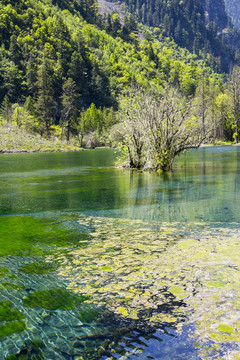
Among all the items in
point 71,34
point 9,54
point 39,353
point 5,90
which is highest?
point 71,34

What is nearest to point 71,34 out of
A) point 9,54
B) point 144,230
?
point 9,54

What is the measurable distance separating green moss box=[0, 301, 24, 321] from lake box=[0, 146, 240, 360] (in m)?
0.01

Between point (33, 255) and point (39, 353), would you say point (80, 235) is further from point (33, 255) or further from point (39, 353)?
point (39, 353)

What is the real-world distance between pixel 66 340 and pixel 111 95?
149203mm

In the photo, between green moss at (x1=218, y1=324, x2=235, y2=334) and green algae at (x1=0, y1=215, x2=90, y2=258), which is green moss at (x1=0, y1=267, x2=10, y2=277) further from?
green moss at (x1=218, y1=324, x2=235, y2=334)

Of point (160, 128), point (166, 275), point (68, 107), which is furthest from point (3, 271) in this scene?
point (68, 107)

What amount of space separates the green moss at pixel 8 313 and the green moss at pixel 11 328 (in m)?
0.14

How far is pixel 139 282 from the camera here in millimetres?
6199

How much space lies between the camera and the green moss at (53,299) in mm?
5555

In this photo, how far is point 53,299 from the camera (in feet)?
18.9

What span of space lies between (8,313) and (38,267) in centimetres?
179

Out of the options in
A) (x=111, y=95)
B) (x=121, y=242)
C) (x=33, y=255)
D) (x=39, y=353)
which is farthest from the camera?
(x=111, y=95)

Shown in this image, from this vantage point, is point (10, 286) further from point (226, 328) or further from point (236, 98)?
point (236, 98)

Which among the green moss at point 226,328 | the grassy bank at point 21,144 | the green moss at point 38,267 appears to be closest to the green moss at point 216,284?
the green moss at point 226,328
